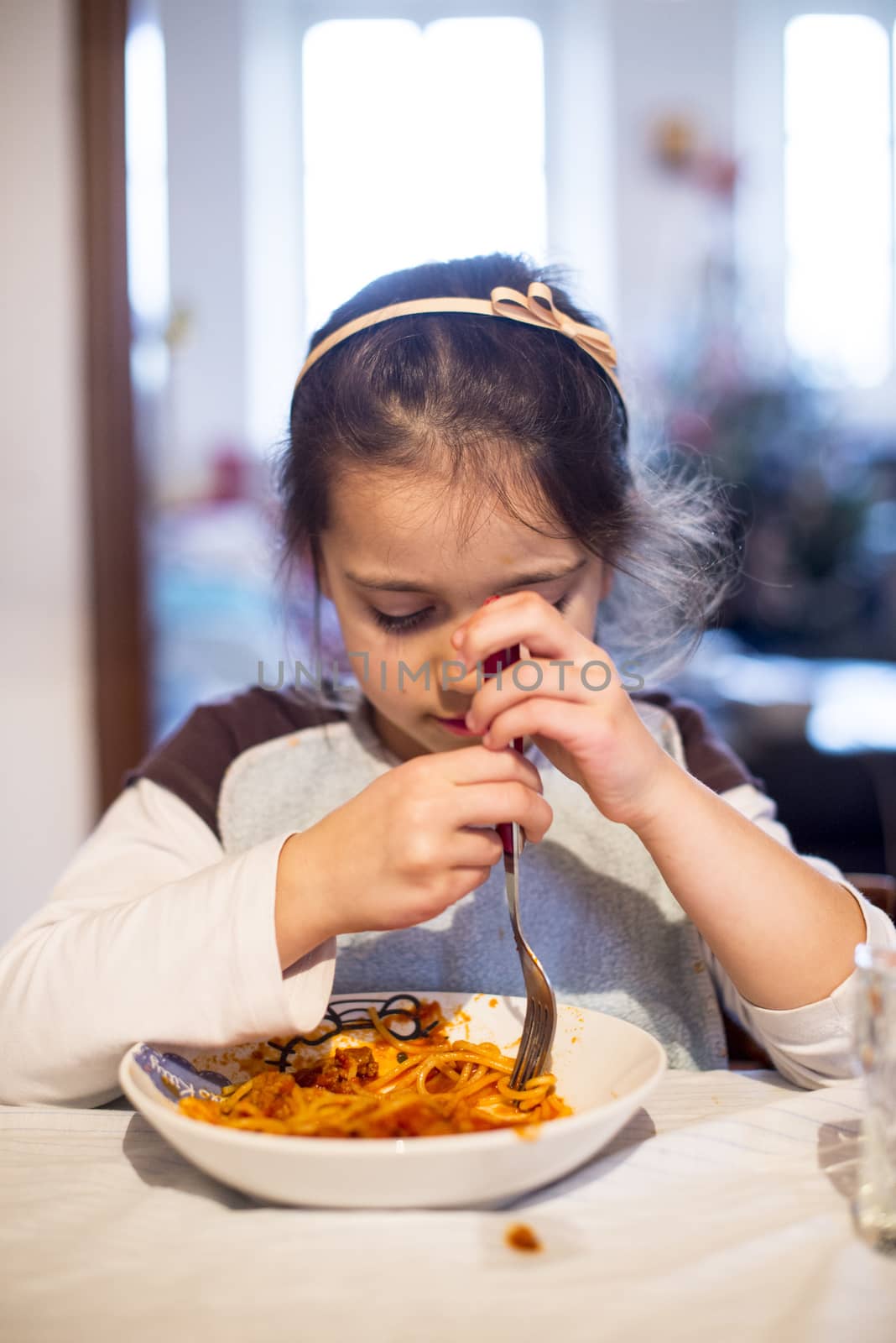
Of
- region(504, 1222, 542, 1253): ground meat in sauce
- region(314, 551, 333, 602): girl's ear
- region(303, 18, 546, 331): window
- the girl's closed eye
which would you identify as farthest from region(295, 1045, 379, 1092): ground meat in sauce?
region(303, 18, 546, 331): window

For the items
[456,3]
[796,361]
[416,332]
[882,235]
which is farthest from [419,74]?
[416,332]

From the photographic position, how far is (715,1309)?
453 millimetres

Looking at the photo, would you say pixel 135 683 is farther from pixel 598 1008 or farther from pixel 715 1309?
pixel 715 1309

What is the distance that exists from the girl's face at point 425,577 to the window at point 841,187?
4.30 m

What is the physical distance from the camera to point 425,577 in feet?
2.75

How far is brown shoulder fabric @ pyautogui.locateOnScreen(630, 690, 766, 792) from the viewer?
1.01 m

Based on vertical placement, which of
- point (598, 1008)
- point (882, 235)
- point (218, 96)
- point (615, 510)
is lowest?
point (598, 1008)

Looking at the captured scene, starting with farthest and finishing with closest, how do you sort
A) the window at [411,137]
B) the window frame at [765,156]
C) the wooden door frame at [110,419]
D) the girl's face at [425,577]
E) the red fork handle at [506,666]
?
the window frame at [765,156]
the window at [411,137]
the wooden door frame at [110,419]
the girl's face at [425,577]
the red fork handle at [506,666]

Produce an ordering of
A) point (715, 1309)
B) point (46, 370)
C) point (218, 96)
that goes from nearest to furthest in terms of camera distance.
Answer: point (715, 1309)
point (46, 370)
point (218, 96)

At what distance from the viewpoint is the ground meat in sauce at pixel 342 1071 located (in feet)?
2.33

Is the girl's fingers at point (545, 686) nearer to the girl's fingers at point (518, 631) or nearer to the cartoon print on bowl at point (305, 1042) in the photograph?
the girl's fingers at point (518, 631)

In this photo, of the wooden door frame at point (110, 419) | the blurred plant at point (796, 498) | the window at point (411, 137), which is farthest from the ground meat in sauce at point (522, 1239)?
the window at point (411, 137)

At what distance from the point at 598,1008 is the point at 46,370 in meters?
1.66

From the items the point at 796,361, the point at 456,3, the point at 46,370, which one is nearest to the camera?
the point at 46,370
